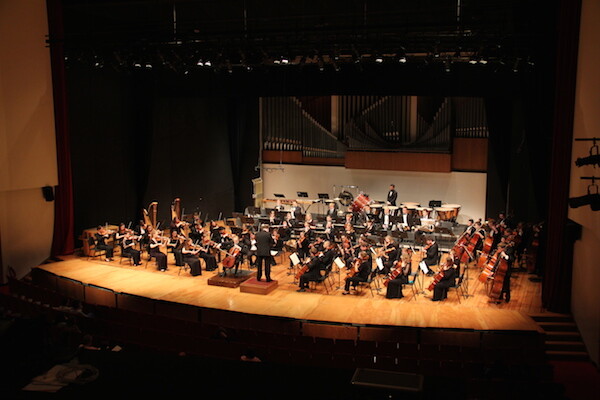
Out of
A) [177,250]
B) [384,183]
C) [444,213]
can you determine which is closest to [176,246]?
[177,250]

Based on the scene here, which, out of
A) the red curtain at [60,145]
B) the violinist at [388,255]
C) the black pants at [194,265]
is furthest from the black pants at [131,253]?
the violinist at [388,255]

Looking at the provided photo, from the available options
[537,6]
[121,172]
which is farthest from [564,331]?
[121,172]

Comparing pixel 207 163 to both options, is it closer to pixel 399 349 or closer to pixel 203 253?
pixel 203 253

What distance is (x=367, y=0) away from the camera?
11070 mm

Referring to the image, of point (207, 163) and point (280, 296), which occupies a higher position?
point (207, 163)

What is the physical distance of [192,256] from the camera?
1200 centimetres

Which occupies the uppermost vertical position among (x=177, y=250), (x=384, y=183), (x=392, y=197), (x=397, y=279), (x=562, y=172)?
(x=562, y=172)

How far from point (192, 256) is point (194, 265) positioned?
0.83 ft

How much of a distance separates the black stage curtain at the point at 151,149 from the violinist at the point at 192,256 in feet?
11.0

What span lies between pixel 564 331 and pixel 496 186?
6.81 meters

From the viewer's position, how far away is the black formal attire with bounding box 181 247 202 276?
11.8m

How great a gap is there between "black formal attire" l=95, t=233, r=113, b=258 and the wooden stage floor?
27cm

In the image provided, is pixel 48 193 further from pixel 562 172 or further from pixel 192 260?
pixel 562 172

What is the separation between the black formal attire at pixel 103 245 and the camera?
12.8 meters
